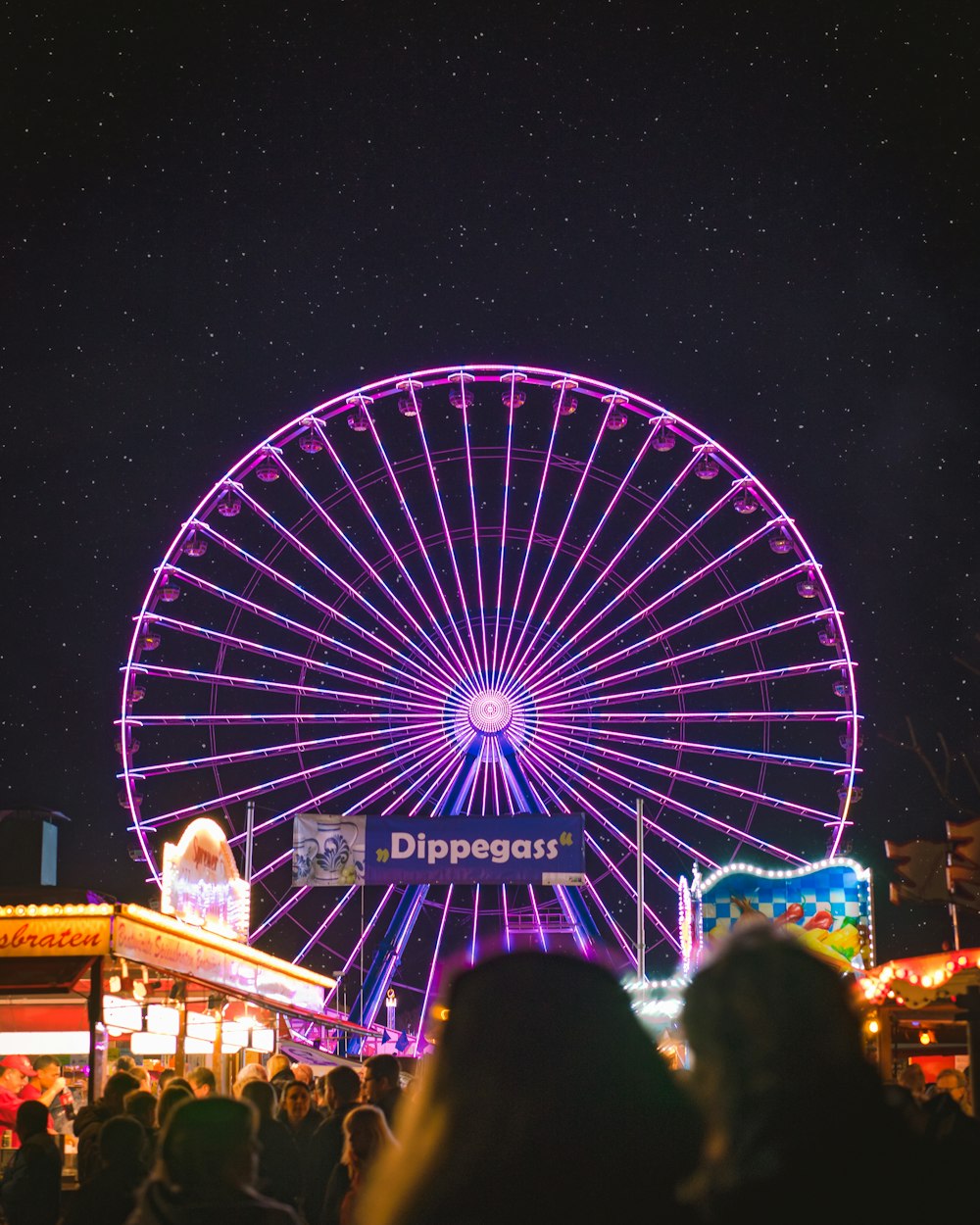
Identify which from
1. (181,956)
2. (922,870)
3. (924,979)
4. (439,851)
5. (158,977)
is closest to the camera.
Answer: (922,870)

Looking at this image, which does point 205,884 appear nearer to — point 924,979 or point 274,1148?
point 924,979

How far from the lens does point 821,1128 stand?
5.28ft

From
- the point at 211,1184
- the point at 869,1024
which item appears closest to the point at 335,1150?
the point at 211,1184

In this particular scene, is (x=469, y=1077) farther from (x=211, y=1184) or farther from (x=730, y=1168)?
(x=211, y=1184)

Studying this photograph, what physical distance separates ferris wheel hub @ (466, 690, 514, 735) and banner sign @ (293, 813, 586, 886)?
1828mm

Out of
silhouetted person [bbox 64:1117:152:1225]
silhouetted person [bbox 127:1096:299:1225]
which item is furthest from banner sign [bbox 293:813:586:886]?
silhouetted person [bbox 127:1096:299:1225]

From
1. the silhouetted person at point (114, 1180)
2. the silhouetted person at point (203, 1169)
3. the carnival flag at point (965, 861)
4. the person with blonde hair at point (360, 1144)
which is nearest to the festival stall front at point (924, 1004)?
the carnival flag at point (965, 861)

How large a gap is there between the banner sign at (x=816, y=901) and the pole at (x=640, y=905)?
518 centimetres

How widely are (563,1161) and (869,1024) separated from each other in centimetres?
1655

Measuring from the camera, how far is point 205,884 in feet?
57.7

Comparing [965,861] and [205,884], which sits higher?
[205,884]

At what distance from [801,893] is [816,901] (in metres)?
0.24

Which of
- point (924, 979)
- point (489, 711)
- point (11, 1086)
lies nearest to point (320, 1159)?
point (924, 979)

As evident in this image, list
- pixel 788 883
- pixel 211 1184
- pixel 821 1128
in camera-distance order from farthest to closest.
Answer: pixel 788 883 < pixel 211 1184 < pixel 821 1128
